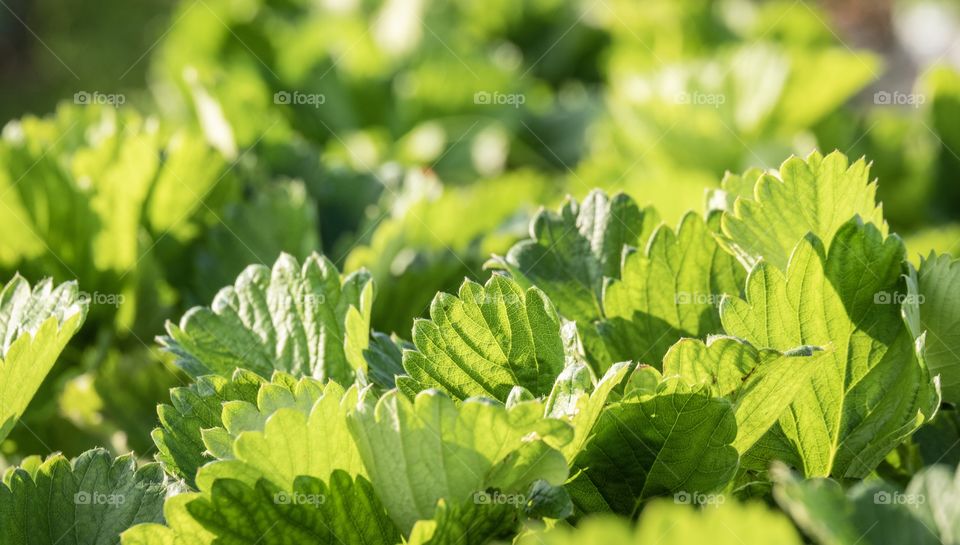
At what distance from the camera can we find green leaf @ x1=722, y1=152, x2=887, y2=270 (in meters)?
0.97

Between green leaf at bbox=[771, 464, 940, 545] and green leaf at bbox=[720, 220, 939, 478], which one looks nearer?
green leaf at bbox=[771, 464, 940, 545]

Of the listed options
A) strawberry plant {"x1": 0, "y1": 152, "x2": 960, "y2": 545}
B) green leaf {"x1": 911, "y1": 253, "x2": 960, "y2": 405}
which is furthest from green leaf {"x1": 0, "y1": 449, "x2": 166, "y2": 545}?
green leaf {"x1": 911, "y1": 253, "x2": 960, "y2": 405}

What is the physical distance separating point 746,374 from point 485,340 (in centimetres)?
24

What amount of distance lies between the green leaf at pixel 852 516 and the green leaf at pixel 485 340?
0.29 metres

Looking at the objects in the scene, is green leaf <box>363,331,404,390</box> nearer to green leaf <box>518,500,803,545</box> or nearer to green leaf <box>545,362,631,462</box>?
green leaf <box>545,362,631,462</box>

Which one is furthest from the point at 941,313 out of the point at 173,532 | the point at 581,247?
the point at 173,532

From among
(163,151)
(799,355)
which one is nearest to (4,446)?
(163,151)

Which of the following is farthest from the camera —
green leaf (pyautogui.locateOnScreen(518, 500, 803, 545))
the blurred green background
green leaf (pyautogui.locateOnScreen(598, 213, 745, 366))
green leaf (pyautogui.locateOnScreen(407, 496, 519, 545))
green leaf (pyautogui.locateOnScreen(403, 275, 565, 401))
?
the blurred green background

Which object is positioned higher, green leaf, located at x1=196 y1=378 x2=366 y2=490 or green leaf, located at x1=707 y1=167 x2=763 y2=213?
green leaf, located at x1=707 y1=167 x2=763 y2=213

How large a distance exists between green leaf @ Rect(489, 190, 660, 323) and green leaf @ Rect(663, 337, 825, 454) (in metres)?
0.21

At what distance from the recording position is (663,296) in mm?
1058

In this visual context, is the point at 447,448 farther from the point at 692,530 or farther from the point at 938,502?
the point at 938,502

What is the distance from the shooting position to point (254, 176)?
63.0 inches

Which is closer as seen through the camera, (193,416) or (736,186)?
(193,416)
